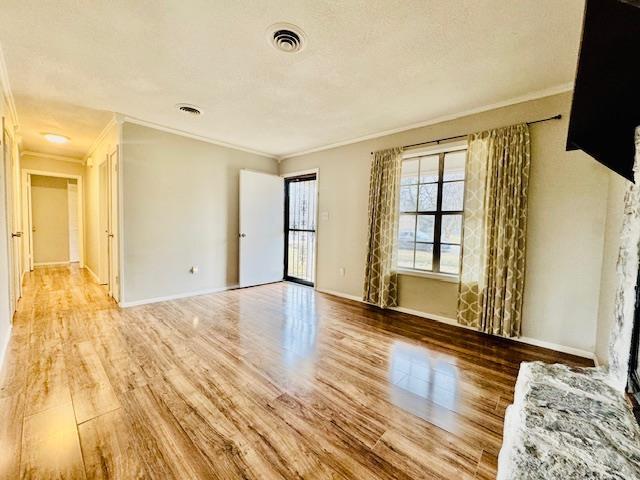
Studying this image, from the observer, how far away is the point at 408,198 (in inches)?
142

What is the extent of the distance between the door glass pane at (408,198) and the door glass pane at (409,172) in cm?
8

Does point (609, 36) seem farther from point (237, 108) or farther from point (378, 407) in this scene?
point (237, 108)

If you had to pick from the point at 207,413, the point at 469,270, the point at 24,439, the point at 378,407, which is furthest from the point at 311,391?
the point at 469,270

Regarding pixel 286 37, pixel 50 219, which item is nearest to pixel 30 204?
pixel 50 219

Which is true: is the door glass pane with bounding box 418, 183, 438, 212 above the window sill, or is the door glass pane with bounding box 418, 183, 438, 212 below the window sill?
above

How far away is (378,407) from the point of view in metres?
1.72

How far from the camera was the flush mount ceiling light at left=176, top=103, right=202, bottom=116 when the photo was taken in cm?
301

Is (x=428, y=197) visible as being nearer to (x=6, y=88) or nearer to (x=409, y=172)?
(x=409, y=172)

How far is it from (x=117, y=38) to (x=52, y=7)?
1.08ft

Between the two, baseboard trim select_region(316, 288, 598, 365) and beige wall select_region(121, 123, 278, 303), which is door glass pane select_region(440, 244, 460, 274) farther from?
beige wall select_region(121, 123, 278, 303)

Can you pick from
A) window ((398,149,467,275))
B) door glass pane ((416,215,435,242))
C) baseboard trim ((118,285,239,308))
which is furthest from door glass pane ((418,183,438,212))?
baseboard trim ((118,285,239,308))

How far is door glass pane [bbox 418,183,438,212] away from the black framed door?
2024 mm

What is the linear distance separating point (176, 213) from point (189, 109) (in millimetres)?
1506

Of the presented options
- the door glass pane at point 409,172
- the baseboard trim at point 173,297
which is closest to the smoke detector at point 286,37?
the door glass pane at point 409,172
